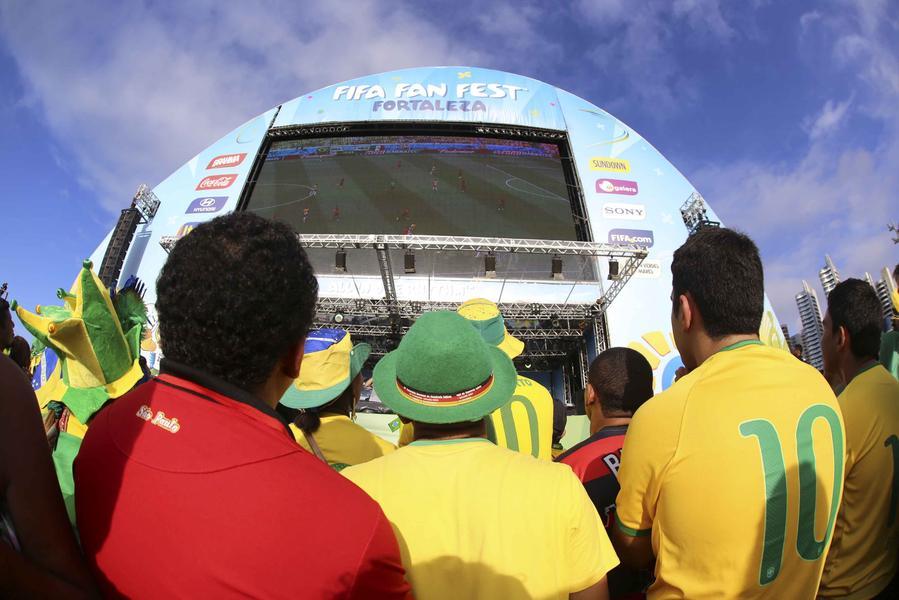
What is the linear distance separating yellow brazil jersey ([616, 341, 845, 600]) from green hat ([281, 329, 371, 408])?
4.55ft

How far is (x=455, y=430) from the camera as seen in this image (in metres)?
1.30

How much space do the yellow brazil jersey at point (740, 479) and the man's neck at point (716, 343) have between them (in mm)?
83

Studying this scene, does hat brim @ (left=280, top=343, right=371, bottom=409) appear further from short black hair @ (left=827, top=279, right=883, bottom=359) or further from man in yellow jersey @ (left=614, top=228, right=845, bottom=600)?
short black hair @ (left=827, top=279, right=883, bottom=359)

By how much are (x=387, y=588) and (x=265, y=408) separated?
0.38 metres

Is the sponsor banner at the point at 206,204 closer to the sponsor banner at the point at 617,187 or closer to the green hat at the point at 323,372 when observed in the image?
the sponsor banner at the point at 617,187

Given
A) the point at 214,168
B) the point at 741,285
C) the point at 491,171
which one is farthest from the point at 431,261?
the point at 741,285

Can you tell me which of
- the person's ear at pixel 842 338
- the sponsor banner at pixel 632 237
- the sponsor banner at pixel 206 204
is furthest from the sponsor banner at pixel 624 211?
the person's ear at pixel 842 338

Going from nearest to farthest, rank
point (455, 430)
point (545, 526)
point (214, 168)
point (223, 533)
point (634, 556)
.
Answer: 1. point (223, 533)
2. point (545, 526)
3. point (455, 430)
4. point (634, 556)
5. point (214, 168)

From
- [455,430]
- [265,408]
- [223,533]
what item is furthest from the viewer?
[455,430]

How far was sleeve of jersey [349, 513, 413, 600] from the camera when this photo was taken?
800mm

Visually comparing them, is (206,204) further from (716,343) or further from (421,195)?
(716,343)

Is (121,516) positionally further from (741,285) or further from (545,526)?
(741,285)

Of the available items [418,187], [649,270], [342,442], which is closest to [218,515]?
[342,442]

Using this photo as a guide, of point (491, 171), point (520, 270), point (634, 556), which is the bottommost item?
point (634, 556)
